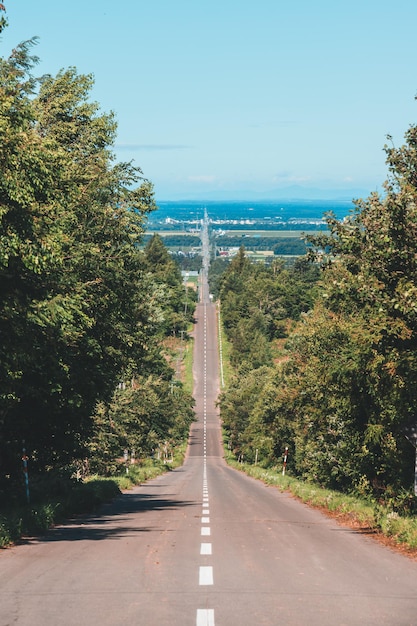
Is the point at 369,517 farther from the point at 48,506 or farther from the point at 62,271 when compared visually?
the point at 62,271

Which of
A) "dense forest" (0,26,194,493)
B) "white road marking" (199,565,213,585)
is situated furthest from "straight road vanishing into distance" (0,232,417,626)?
"dense forest" (0,26,194,493)

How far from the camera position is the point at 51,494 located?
20.9 metres

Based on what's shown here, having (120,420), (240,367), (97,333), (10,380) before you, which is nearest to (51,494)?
(97,333)

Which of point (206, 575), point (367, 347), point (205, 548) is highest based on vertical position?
point (367, 347)

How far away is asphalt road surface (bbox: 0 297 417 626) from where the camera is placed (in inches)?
297

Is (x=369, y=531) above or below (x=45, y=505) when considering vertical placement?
below

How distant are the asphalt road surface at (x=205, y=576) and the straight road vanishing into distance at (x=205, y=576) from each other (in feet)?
0.05

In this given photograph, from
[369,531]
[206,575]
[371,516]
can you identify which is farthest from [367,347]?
[206,575]

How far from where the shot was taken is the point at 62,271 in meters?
18.4

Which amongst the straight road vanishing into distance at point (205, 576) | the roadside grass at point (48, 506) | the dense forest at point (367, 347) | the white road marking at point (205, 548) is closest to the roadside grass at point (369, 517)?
the straight road vanishing into distance at point (205, 576)

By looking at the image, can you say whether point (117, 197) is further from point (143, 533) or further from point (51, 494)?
point (143, 533)

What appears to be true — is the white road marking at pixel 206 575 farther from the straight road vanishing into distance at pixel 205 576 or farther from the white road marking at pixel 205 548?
the white road marking at pixel 205 548

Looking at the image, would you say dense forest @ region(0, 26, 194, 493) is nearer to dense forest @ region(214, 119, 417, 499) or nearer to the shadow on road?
the shadow on road

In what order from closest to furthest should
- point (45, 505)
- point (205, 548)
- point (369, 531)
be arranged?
point (205, 548)
point (369, 531)
point (45, 505)
